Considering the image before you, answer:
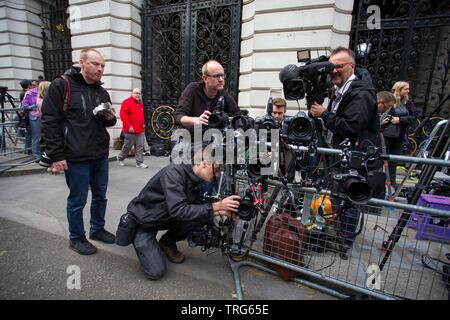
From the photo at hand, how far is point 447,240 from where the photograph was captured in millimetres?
3072

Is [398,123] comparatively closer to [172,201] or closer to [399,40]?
[399,40]

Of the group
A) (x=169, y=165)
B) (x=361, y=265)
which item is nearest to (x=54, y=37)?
(x=169, y=165)

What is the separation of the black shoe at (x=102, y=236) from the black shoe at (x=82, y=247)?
0.16 m

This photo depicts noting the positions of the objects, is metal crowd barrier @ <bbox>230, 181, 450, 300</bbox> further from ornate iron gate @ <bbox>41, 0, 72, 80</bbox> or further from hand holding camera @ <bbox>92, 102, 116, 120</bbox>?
ornate iron gate @ <bbox>41, 0, 72, 80</bbox>

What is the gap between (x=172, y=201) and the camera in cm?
231

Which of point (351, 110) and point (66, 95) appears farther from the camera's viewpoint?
point (66, 95)

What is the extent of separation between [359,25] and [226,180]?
6.04 m

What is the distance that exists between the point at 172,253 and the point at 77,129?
1.66 m

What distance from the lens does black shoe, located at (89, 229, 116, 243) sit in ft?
10.1

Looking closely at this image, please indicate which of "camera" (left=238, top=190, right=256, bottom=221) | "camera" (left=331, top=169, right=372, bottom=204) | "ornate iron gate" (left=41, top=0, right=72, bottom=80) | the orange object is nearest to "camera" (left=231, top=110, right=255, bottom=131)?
"camera" (left=238, top=190, right=256, bottom=221)

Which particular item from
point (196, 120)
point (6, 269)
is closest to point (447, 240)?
point (196, 120)

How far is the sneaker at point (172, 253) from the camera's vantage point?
9.00ft

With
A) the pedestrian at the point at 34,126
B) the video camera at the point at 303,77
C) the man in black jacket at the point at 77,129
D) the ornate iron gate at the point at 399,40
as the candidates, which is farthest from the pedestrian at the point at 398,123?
the pedestrian at the point at 34,126

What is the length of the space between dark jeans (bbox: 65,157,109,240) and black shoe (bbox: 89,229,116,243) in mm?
49
